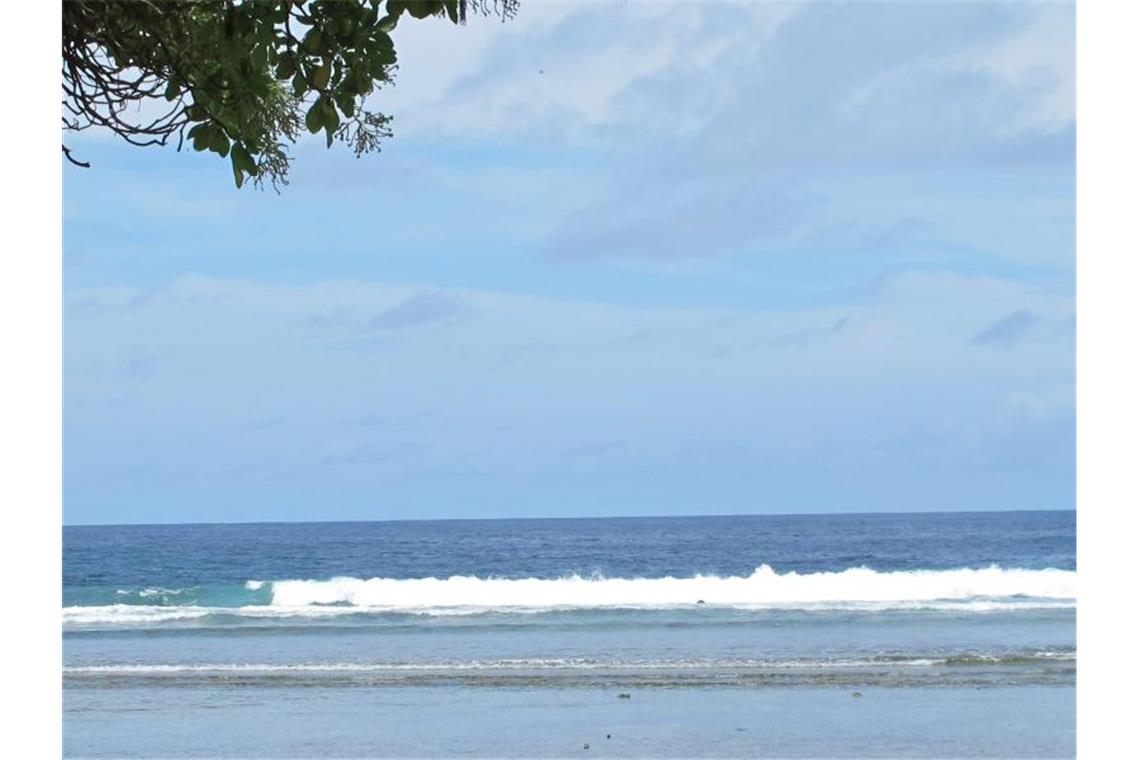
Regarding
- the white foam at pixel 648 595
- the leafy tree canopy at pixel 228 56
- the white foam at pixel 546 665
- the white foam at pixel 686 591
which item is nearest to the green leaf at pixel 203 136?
the leafy tree canopy at pixel 228 56

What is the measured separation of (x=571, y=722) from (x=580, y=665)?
8.53 feet

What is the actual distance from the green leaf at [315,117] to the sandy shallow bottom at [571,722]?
618cm

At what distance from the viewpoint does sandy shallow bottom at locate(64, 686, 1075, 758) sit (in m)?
8.25

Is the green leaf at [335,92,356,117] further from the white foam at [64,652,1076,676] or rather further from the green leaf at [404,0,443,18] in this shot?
the white foam at [64,652,1076,676]

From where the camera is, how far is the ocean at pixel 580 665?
859 cm

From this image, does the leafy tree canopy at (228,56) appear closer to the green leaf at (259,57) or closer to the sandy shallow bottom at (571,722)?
the green leaf at (259,57)

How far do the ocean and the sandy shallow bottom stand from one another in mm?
27

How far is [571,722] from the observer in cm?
898

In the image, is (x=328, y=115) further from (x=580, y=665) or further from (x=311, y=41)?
(x=580, y=665)

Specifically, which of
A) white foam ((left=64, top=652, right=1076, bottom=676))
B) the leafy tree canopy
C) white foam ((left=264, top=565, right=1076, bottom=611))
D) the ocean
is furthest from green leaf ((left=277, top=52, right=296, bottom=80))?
white foam ((left=264, top=565, right=1076, bottom=611))

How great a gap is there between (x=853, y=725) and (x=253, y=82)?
24.1 feet
